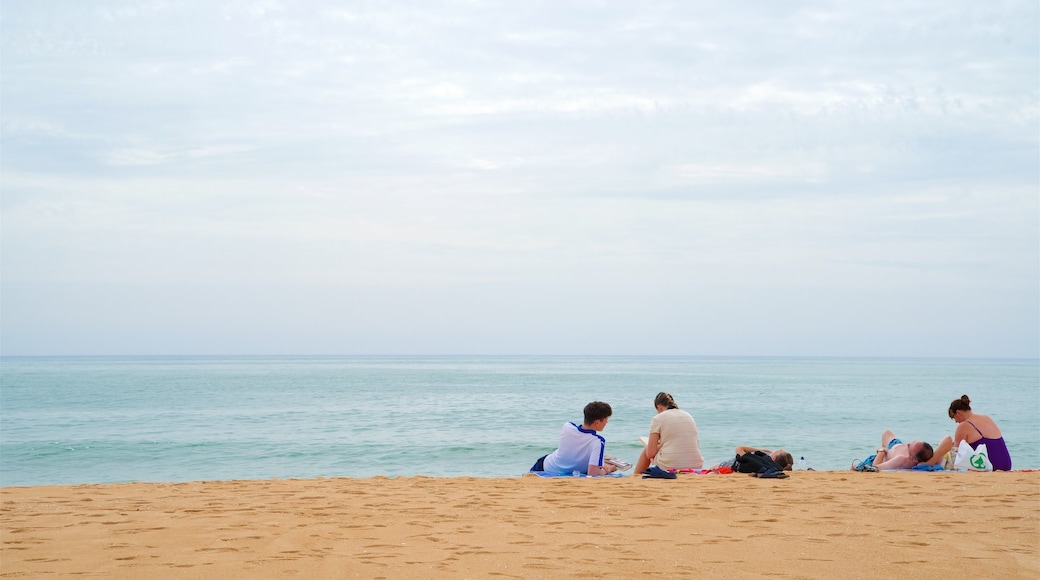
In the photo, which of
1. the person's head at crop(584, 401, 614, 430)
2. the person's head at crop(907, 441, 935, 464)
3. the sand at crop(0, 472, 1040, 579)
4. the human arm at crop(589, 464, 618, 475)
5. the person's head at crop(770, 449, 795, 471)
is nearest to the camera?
the sand at crop(0, 472, 1040, 579)

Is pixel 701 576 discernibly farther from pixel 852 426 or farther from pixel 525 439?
pixel 852 426

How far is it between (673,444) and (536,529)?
14.9 ft

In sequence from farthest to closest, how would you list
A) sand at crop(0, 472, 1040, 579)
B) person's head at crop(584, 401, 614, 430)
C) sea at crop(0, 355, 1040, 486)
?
sea at crop(0, 355, 1040, 486)
person's head at crop(584, 401, 614, 430)
sand at crop(0, 472, 1040, 579)

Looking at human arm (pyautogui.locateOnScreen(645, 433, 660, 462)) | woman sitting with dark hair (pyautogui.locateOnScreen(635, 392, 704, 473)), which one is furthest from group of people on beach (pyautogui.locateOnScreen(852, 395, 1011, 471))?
human arm (pyautogui.locateOnScreen(645, 433, 660, 462))

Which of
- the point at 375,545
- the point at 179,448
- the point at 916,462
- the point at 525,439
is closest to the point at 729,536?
the point at 375,545

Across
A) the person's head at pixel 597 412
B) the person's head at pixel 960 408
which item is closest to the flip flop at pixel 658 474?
the person's head at pixel 597 412

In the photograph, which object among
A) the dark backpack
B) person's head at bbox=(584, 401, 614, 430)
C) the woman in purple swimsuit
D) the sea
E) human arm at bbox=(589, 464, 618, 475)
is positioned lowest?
the sea

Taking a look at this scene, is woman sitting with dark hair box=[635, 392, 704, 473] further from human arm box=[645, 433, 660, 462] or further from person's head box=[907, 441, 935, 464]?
person's head box=[907, 441, 935, 464]

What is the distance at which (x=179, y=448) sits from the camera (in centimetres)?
1908

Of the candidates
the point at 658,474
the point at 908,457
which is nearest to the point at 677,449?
the point at 658,474

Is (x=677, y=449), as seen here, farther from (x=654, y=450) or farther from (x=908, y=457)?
(x=908, y=457)

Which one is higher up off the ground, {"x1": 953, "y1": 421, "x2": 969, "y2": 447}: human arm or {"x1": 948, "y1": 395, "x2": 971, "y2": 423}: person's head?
{"x1": 948, "y1": 395, "x2": 971, "y2": 423}: person's head

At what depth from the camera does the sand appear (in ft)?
17.5

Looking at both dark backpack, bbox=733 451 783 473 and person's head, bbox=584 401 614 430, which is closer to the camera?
person's head, bbox=584 401 614 430
